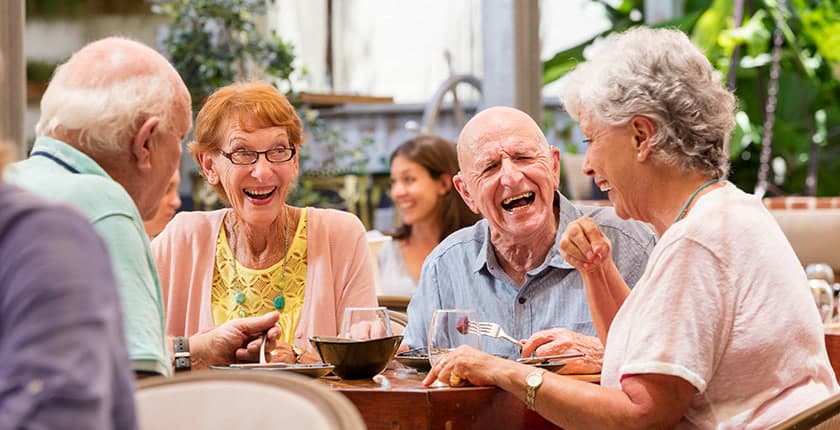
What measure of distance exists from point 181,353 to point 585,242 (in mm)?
926

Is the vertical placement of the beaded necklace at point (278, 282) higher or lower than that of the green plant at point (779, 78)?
lower

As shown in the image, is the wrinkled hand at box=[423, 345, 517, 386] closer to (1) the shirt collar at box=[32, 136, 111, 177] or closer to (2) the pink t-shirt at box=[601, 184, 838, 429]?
(2) the pink t-shirt at box=[601, 184, 838, 429]

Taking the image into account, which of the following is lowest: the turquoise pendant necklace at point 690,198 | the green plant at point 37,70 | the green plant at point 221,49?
the turquoise pendant necklace at point 690,198

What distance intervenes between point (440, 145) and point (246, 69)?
7.03 ft

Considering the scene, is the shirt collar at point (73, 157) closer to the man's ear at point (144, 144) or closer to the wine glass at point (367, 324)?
the man's ear at point (144, 144)

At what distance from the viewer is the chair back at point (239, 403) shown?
1231mm

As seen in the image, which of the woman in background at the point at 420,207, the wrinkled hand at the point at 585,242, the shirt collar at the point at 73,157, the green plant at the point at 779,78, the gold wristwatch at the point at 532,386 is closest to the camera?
the shirt collar at the point at 73,157

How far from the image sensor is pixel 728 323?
6.57 feet

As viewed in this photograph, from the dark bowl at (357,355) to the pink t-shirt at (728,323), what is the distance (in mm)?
496

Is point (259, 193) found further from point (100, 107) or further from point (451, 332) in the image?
point (100, 107)

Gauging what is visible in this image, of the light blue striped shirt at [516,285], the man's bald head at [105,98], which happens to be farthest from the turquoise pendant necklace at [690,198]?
the man's bald head at [105,98]

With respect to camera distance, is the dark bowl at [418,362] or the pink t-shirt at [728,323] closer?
the pink t-shirt at [728,323]

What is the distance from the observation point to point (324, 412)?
47.8 inches

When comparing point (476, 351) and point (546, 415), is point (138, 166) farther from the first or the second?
point (546, 415)
